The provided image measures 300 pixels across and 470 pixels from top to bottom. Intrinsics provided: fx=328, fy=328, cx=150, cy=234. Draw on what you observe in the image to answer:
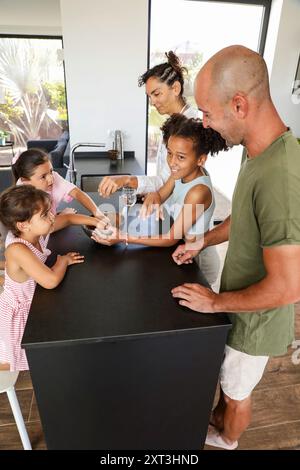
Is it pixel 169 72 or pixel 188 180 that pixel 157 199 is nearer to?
pixel 188 180

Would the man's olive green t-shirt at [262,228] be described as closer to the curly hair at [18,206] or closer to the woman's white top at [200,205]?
the woman's white top at [200,205]

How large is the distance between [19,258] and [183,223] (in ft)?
1.96

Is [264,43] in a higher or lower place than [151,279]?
higher

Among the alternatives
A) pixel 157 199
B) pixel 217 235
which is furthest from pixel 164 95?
pixel 217 235

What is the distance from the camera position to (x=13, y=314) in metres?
1.20

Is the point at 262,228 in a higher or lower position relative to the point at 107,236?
higher

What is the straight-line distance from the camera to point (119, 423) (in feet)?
3.61

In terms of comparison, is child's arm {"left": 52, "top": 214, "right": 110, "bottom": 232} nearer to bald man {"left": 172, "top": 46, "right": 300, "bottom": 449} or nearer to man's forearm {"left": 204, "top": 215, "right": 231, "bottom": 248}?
man's forearm {"left": 204, "top": 215, "right": 231, "bottom": 248}

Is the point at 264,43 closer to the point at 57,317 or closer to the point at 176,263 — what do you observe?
the point at 176,263

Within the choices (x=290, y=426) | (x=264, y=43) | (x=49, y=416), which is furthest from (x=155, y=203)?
(x=264, y=43)

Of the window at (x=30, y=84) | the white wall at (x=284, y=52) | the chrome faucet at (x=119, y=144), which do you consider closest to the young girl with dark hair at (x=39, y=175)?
the chrome faucet at (x=119, y=144)

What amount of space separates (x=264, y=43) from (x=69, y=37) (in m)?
1.80

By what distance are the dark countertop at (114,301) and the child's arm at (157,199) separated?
0.23 meters

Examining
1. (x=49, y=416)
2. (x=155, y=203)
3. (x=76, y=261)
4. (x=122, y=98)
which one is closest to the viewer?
(x=49, y=416)
